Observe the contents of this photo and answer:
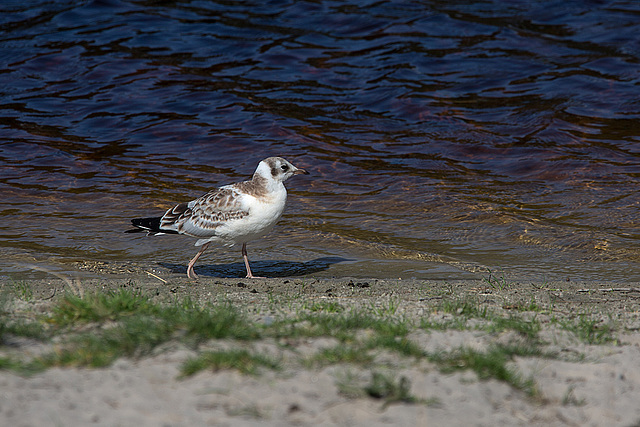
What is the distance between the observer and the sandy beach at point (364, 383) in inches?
129

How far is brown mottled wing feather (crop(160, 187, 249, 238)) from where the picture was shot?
714cm

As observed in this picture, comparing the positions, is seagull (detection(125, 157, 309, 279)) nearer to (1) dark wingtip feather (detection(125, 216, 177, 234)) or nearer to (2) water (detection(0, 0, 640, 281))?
(1) dark wingtip feather (detection(125, 216, 177, 234))

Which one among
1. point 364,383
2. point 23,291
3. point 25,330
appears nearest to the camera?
point 364,383

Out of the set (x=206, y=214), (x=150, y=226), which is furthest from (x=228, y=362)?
(x=150, y=226)

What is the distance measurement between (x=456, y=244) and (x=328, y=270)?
1731 mm

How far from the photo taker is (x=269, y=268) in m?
7.78

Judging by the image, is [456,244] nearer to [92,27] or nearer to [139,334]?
[139,334]

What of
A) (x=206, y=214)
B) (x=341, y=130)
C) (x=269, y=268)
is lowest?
(x=269, y=268)

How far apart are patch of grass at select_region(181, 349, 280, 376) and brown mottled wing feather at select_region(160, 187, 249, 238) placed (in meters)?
3.43

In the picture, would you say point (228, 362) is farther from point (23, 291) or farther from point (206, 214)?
point (206, 214)

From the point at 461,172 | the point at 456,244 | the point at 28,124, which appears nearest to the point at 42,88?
the point at 28,124

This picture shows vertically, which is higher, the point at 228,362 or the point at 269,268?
the point at 228,362

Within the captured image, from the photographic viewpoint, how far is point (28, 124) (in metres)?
12.8

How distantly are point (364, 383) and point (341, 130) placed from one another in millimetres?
9026
